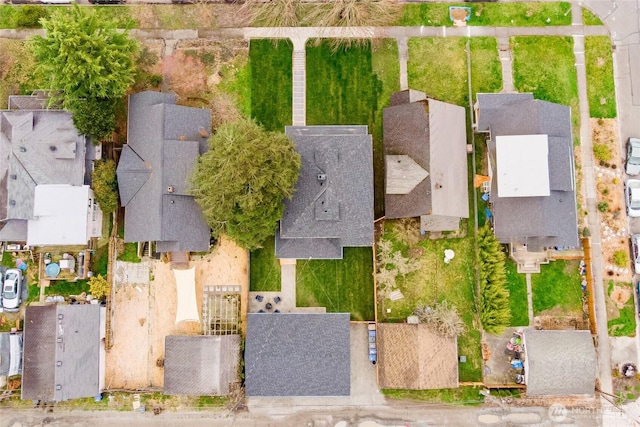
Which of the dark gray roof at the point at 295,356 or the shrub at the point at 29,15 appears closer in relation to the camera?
the dark gray roof at the point at 295,356

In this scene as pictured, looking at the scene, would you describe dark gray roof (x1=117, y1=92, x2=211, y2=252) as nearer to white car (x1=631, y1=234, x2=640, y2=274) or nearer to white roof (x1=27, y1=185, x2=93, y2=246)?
white roof (x1=27, y1=185, x2=93, y2=246)

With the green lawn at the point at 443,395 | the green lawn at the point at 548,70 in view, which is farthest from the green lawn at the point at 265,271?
the green lawn at the point at 548,70

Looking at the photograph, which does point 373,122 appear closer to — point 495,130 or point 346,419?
point 495,130

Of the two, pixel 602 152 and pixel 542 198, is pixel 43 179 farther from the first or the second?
pixel 602 152

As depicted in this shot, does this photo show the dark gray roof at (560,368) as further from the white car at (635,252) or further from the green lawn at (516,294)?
the white car at (635,252)

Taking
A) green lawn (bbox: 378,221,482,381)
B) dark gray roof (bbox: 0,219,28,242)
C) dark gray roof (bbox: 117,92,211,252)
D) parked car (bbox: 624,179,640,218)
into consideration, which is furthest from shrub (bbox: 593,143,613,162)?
dark gray roof (bbox: 0,219,28,242)

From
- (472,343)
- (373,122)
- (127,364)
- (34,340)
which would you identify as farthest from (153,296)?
(472,343)
